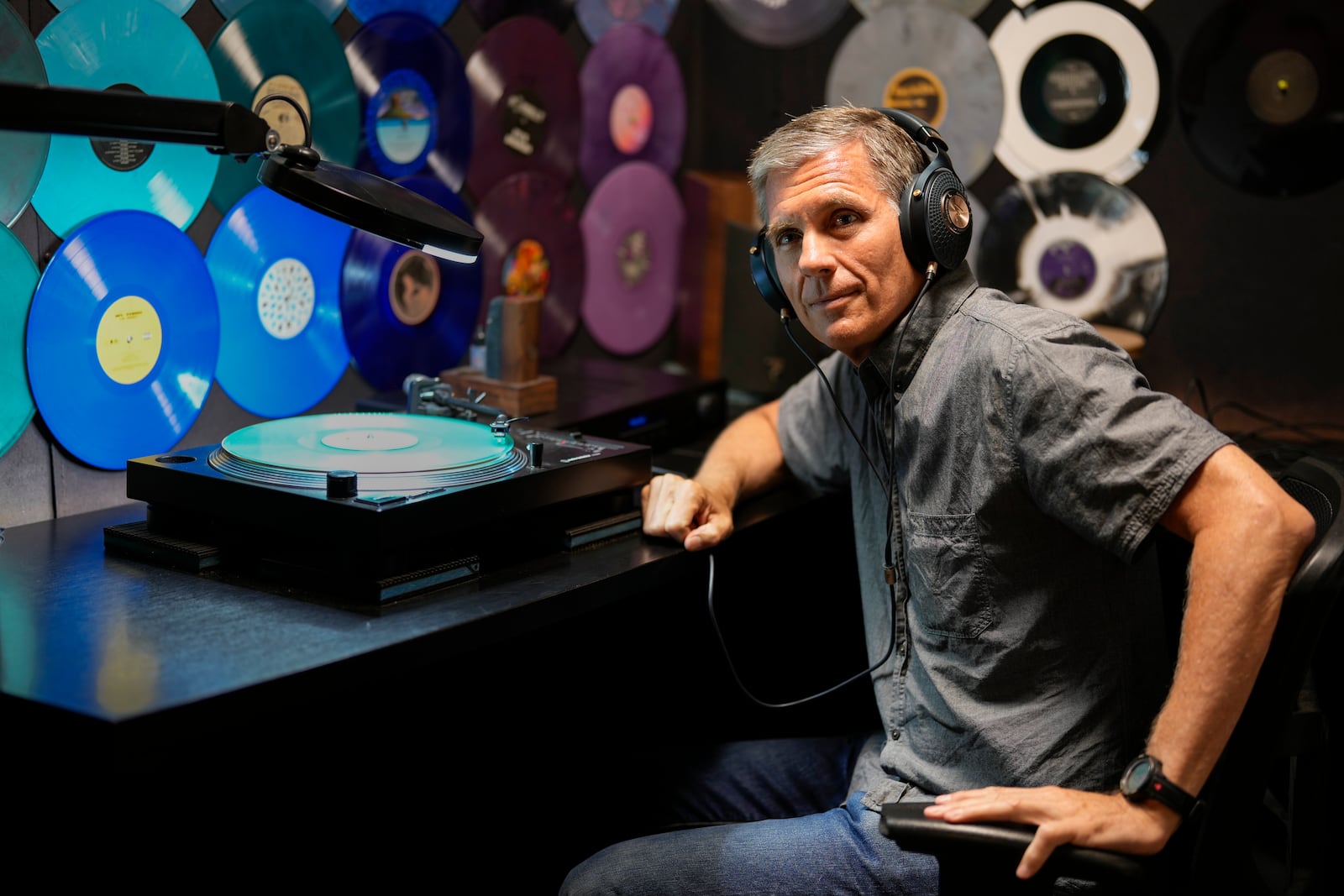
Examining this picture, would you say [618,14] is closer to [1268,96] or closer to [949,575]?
[1268,96]

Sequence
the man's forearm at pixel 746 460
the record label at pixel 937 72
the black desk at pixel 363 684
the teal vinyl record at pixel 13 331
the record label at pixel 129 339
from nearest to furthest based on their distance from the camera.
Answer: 1. the black desk at pixel 363 684
2. the teal vinyl record at pixel 13 331
3. the record label at pixel 129 339
4. the man's forearm at pixel 746 460
5. the record label at pixel 937 72

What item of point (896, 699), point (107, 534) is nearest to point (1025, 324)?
point (896, 699)

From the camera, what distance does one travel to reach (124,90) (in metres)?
1.55

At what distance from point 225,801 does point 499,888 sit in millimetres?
477

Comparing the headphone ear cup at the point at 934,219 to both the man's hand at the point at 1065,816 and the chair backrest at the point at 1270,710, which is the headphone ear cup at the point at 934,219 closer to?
the chair backrest at the point at 1270,710

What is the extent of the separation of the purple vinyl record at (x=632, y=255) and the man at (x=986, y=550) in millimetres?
1041

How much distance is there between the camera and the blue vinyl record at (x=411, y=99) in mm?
1964

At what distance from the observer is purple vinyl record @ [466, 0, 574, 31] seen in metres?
2.19

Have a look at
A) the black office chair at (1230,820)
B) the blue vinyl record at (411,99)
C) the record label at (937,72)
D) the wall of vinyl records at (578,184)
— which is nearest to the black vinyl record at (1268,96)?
the wall of vinyl records at (578,184)

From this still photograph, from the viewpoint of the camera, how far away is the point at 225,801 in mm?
1722

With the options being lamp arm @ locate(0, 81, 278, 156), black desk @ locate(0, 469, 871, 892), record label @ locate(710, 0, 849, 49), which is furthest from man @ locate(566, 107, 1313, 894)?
record label @ locate(710, 0, 849, 49)

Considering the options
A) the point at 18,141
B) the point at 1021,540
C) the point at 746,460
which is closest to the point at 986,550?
the point at 1021,540

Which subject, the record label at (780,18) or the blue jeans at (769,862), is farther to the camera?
the record label at (780,18)

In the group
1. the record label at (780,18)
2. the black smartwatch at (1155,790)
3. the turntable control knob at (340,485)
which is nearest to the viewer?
the black smartwatch at (1155,790)
